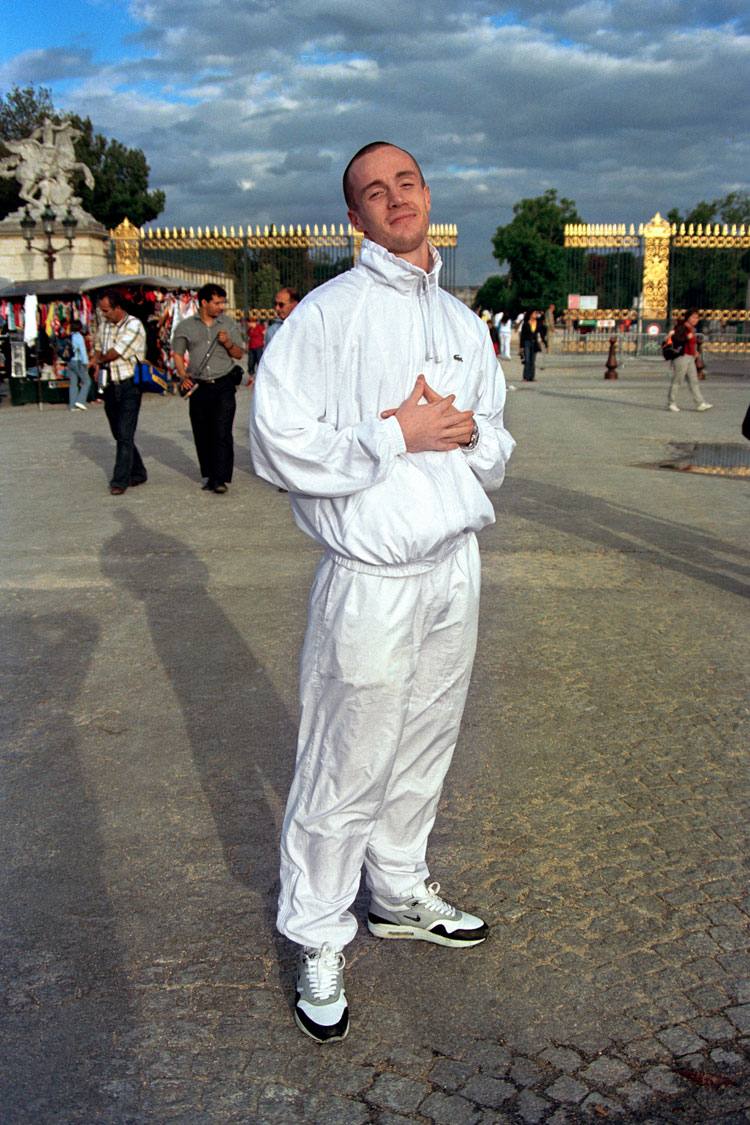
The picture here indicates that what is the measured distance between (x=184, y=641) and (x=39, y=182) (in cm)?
2449

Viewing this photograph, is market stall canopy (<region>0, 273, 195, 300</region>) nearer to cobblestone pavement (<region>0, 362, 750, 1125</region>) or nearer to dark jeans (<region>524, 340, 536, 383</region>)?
dark jeans (<region>524, 340, 536, 383</region>)

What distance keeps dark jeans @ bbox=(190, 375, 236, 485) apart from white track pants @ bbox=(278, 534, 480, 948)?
7.46 meters

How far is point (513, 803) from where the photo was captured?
12.1 ft

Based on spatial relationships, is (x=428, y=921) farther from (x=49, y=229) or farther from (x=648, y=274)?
(x=648, y=274)

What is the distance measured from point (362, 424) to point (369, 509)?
19 centimetres

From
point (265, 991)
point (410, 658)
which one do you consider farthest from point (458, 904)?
point (410, 658)

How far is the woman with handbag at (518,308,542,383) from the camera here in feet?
83.2

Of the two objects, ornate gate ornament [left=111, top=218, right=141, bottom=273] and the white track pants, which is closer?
the white track pants

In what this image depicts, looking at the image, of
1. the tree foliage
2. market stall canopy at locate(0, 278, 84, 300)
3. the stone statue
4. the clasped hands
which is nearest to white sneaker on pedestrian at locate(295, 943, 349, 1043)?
the clasped hands

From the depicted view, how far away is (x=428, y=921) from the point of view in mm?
2865

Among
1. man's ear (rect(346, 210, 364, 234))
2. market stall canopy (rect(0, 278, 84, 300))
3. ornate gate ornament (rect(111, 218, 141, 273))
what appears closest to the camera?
man's ear (rect(346, 210, 364, 234))

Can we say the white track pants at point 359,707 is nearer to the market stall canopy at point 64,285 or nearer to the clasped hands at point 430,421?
the clasped hands at point 430,421

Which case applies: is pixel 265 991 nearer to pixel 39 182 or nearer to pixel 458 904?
pixel 458 904

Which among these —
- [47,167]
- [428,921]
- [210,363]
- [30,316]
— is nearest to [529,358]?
[30,316]
